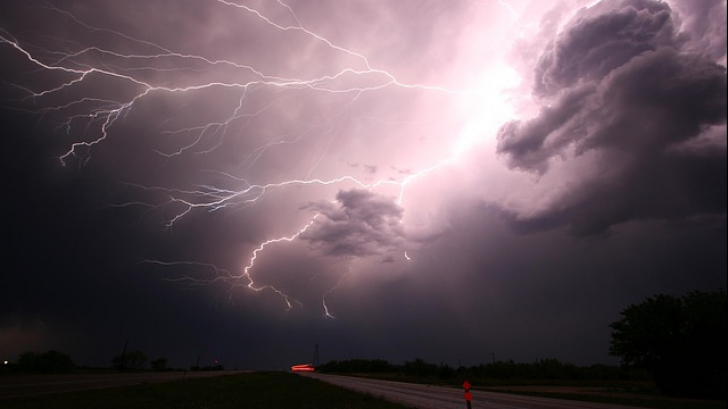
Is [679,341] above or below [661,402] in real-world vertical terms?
above

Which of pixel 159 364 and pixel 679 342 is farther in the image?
pixel 159 364

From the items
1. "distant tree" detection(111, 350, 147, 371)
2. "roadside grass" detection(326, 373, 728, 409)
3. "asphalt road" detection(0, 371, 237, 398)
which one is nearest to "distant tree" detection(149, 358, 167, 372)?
"distant tree" detection(111, 350, 147, 371)

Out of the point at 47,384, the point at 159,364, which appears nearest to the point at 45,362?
the point at 47,384

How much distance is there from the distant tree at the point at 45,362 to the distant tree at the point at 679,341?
71908 millimetres

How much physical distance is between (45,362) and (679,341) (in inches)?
2982

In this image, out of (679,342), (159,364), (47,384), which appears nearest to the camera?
(679,342)

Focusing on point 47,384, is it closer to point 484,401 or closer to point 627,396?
point 484,401

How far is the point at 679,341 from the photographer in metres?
23.4

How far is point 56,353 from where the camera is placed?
58969 mm

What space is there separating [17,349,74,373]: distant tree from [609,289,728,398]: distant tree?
7191cm

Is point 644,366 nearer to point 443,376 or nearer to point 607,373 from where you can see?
point 607,373

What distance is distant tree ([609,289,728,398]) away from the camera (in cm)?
1911

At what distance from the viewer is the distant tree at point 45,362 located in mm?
56000

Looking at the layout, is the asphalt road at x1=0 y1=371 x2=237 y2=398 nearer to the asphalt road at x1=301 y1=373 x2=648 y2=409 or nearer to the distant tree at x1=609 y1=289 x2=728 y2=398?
the asphalt road at x1=301 y1=373 x2=648 y2=409
